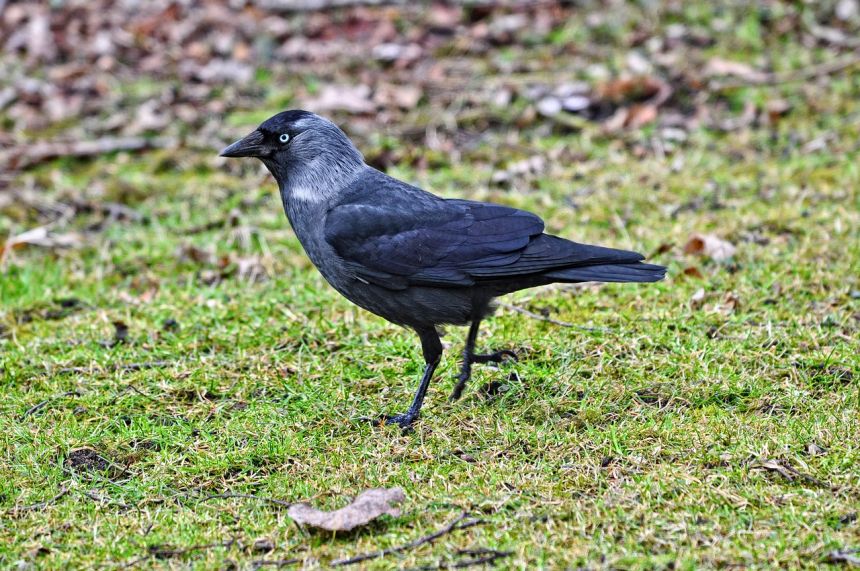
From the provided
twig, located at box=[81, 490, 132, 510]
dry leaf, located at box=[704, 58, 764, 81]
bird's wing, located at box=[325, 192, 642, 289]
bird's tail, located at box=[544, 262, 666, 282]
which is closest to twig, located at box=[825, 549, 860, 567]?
bird's tail, located at box=[544, 262, 666, 282]

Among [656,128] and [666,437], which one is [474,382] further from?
[656,128]

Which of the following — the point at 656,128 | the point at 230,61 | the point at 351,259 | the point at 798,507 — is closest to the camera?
the point at 798,507

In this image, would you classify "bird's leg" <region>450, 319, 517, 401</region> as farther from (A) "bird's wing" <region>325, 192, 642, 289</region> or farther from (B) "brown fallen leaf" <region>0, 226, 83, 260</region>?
(B) "brown fallen leaf" <region>0, 226, 83, 260</region>

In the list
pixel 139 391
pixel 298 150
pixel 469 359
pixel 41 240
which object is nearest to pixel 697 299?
pixel 469 359

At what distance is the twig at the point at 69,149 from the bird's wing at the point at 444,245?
475 cm

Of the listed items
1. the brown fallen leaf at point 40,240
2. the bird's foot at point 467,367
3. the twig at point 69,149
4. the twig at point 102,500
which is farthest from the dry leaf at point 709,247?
the twig at point 69,149

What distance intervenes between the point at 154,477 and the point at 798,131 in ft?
20.4

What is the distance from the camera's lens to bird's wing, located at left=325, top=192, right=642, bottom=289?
14.7 feet

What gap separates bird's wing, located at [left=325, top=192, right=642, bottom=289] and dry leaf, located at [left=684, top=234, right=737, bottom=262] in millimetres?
1849

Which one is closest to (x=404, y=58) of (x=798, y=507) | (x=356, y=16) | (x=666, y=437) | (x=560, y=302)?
(x=356, y=16)

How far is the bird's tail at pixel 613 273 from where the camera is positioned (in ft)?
14.2

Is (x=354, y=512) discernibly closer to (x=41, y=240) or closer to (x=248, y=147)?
(x=248, y=147)

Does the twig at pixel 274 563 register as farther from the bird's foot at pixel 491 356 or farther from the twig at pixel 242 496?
the bird's foot at pixel 491 356

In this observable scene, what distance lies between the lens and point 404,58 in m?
10.0
